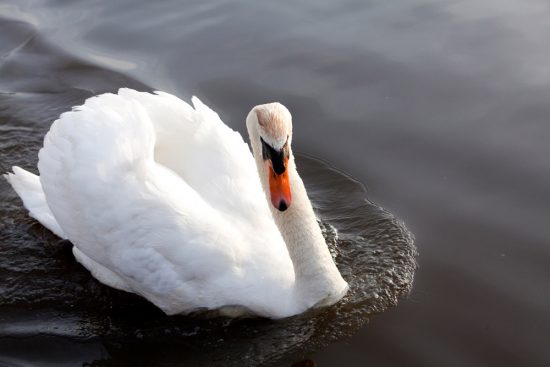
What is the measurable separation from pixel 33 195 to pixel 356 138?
3.12 meters

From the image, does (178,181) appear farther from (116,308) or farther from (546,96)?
(546,96)

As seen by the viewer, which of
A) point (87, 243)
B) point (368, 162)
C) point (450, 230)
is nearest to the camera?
point (87, 243)

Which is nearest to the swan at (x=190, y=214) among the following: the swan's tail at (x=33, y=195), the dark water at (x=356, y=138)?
the dark water at (x=356, y=138)

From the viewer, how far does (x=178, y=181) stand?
21.5 ft

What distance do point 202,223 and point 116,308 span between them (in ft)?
3.73

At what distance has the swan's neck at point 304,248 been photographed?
20.8 feet

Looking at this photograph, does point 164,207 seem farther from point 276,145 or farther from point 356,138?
point 356,138

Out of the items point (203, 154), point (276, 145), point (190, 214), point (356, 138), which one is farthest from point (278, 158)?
point (356, 138)

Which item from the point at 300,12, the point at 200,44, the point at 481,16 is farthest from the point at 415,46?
the point at 200,44

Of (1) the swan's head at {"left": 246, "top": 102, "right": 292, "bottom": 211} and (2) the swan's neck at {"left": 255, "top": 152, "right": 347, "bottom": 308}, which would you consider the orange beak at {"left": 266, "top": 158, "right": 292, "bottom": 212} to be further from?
(2) the swan's neck at {"left": 255, "top": 152, "right": 347, "bottom": 308}

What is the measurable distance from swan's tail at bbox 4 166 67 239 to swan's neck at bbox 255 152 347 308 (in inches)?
84.3

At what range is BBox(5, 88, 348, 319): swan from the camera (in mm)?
6133

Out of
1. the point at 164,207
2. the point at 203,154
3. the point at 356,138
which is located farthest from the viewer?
the point at 356,138

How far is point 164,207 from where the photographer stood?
617 centimetres
